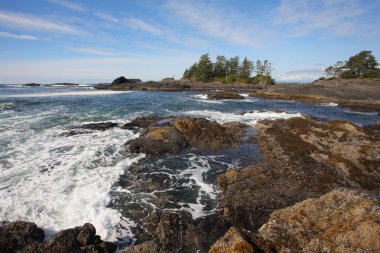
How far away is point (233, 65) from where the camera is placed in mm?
118000

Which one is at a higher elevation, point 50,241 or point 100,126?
point 100,126

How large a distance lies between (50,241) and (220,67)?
4610 inches

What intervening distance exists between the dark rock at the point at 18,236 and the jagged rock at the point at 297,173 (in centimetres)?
706

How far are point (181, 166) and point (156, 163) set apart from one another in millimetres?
1683

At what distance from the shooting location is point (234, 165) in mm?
16000

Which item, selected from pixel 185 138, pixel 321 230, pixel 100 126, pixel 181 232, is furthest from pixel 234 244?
pixel 100 126

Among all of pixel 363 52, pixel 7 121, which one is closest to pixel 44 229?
pixel 7 121

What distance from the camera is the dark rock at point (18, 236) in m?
7.79

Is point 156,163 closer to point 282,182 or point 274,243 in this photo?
point 282,182

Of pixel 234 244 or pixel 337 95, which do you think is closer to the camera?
pixel 234 244

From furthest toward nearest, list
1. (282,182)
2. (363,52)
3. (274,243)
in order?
(363,52) → (282,182) → (274,243)

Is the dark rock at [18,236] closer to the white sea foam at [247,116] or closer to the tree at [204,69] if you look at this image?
the white sea foam at [247,116]

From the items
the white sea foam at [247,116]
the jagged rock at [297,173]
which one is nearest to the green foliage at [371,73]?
the white sea foam at [247,116]

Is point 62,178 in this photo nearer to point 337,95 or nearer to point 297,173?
point 297,173
